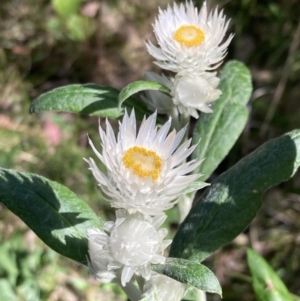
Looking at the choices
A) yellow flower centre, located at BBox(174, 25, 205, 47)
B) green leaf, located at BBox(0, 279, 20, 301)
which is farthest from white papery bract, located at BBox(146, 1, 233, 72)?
green leaf, located at BBox(0, 279, 20, 301)

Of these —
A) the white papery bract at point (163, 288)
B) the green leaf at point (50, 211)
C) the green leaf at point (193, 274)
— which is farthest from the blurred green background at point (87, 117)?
the green leaf at point (193, 274)

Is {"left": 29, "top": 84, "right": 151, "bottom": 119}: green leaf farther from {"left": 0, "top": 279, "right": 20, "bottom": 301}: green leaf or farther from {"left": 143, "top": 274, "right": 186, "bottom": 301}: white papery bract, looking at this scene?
{"left": 0, "top": 279, "right": 20, "bottom": 301}: green leaf

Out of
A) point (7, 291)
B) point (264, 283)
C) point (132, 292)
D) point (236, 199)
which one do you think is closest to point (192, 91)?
point (236, 199)

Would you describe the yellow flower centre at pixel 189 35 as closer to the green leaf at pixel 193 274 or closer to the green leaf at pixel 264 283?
the green leaf at pixel 193 274

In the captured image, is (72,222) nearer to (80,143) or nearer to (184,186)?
(184,186)

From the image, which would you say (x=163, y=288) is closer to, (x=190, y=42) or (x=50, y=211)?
(x=50, y=211)
